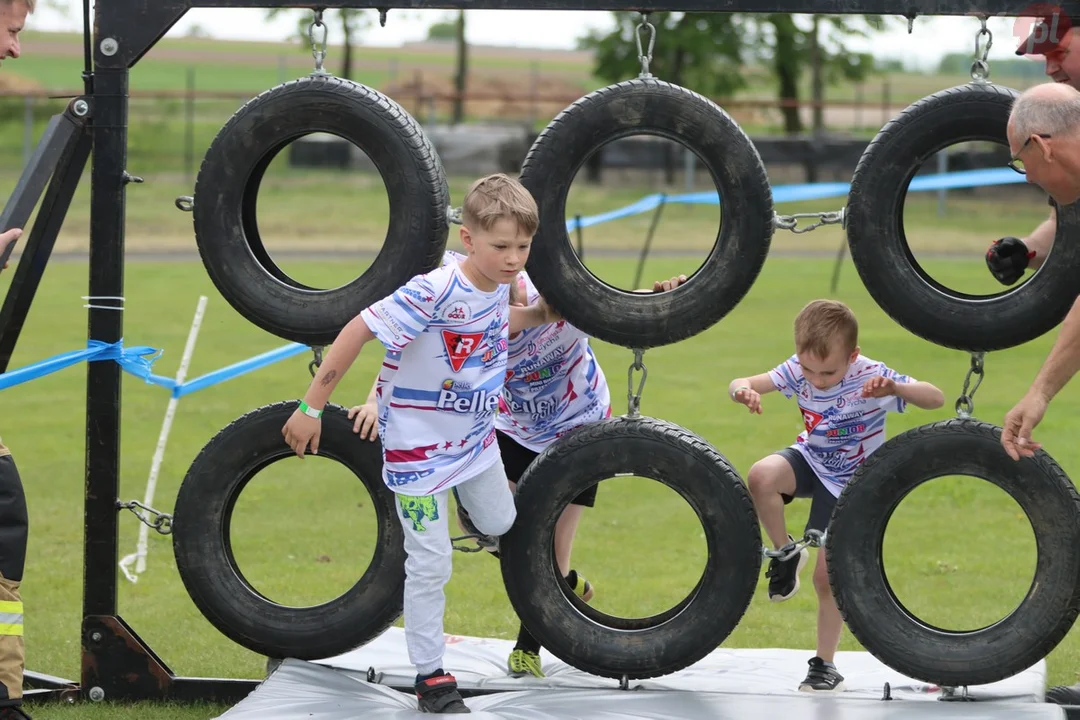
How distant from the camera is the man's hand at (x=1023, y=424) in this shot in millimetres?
3658

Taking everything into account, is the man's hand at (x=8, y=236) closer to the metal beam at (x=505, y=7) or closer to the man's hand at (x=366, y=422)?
the metal beam at (x=505, y=7)

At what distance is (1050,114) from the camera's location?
3602mm

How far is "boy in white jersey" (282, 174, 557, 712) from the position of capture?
3.83m

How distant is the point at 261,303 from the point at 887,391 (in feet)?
6.30

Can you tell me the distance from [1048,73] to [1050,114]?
1.55 ft

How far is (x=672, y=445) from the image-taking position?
406 cm

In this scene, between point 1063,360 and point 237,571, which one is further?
point 237,571

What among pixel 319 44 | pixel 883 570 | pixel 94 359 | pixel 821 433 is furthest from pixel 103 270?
pixel 883 570

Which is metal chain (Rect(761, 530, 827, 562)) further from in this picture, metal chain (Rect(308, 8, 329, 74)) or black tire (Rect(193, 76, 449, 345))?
metal chain (Rect(308, 8, 329, 74))

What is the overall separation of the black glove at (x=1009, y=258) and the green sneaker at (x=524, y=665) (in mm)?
1915

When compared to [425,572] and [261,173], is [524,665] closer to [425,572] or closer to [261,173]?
[425,572]

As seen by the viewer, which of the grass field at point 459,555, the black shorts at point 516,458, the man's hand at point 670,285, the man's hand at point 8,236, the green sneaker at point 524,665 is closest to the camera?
the man's hand at point 8,236

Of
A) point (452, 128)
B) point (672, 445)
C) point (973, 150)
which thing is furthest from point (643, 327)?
point (452, 128)

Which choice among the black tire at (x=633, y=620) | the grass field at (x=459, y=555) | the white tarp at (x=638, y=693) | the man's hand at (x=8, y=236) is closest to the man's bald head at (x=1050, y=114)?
the black tire at (x=633, y=620)
